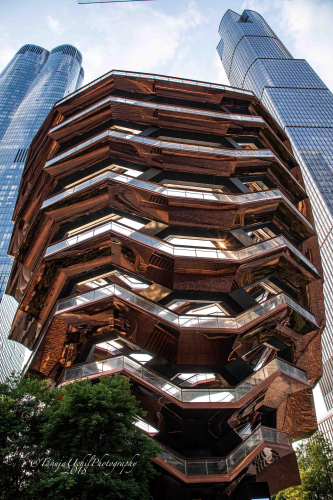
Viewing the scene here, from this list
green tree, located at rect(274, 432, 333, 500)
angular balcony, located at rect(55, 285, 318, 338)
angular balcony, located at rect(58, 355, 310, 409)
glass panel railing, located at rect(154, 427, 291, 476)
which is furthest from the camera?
green tree, located at rect(274, 432, 333, 500)

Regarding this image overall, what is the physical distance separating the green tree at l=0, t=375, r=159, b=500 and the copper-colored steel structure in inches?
157

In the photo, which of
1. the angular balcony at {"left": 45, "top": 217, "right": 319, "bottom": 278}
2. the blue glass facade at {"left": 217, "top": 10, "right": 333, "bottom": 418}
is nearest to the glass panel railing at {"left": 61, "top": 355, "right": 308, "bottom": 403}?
the angular balcony at {"left": 45, "top": 217, "right": 319, "bottom": 278}

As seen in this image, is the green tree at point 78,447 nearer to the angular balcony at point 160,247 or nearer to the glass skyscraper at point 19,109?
the angular balcony at point 160,247

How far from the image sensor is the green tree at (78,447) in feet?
31.0

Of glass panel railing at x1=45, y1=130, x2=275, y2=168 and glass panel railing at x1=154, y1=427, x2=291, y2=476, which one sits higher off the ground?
glass panel railing at x1=45, y1=130, x2=275, y2=168

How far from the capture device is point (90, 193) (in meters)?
22.0

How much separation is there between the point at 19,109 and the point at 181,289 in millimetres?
146935

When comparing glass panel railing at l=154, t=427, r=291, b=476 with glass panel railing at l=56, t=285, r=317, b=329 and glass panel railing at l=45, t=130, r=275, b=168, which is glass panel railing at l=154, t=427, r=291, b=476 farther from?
glass panel railing at l=45, t=130, r=275, b=168

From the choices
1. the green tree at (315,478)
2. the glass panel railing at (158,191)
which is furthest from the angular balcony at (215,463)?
the green tree at (315,478)

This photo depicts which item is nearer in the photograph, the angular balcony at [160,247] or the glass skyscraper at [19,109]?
the angular balcony at [160,247]

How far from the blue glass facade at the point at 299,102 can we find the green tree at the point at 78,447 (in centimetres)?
6997

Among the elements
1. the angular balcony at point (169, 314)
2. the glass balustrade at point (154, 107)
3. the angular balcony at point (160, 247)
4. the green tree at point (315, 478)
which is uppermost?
the glass balustrade at point (154, 107)

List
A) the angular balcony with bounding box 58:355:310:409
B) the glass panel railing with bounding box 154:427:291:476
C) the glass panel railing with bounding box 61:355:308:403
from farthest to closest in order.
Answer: the glass panel railing with bounding box 61:355:308:403, the angular balcony with bounding box 58:355:310:409, the glass panel railing with bounding box 154:427:291:476

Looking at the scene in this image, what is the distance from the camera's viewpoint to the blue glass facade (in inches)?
3039
